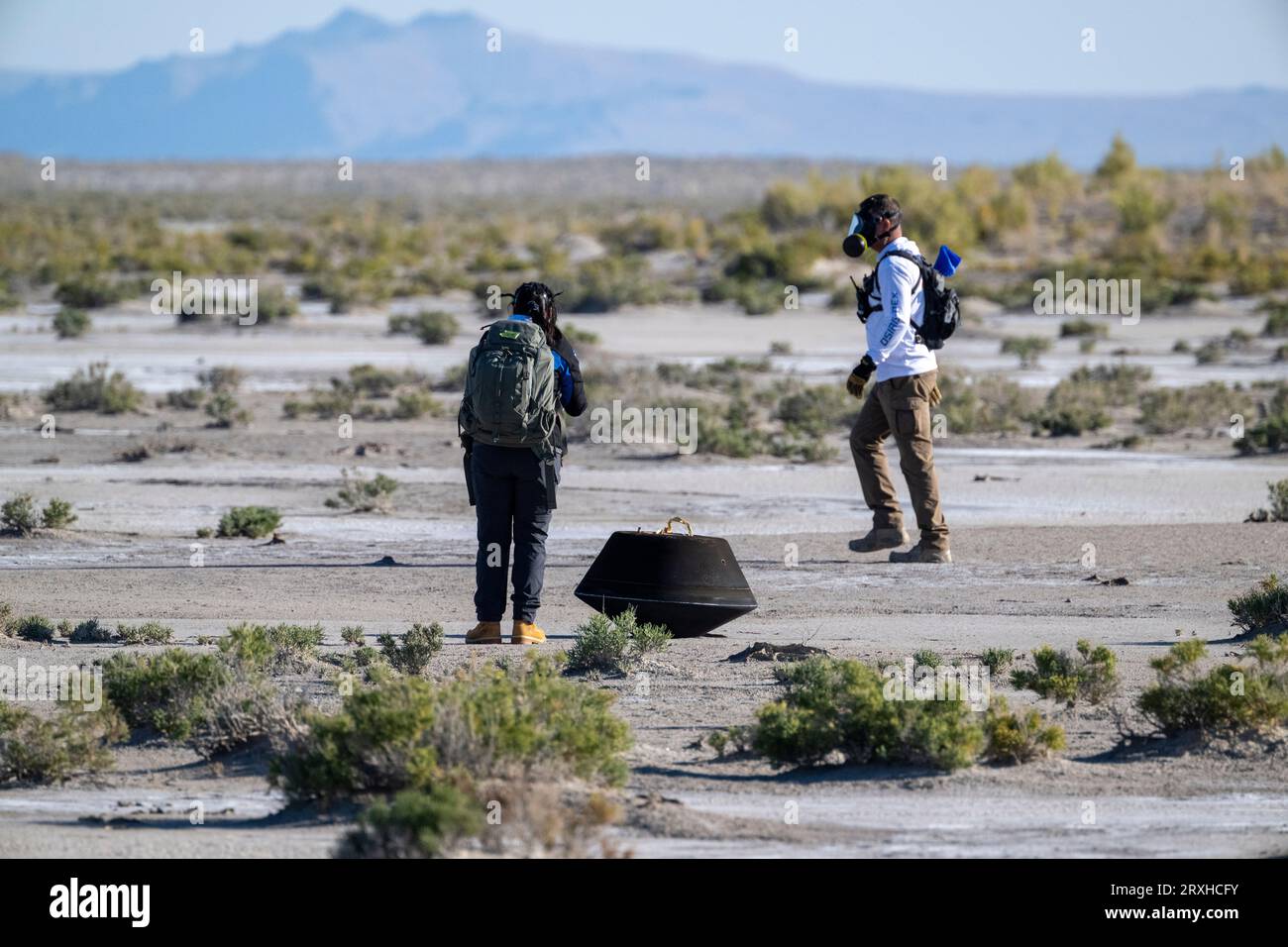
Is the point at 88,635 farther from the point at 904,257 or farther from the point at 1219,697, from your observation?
the point at 1219,697

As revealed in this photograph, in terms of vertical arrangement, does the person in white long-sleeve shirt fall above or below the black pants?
above

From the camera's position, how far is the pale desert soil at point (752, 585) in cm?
699

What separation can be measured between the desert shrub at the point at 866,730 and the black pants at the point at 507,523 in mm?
2470

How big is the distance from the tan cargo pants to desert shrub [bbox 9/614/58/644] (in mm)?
4946

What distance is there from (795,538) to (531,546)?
4.76 meters

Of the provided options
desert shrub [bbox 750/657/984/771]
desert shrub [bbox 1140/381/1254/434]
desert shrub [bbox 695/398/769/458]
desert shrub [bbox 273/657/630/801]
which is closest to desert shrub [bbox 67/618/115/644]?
desert shrub [bbox 273/657/630/801]

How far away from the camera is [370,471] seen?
18.6 m

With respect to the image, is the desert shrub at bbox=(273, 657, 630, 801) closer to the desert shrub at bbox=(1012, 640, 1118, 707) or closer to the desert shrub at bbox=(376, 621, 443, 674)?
the desert shrub at bbox=(376, 621, 443, 674)

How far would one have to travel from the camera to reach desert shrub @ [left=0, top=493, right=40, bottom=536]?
1436 cm

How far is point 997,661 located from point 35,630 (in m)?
5.01

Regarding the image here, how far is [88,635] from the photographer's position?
10570 mm

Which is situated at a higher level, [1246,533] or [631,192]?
[631,192]
